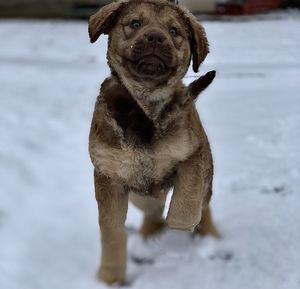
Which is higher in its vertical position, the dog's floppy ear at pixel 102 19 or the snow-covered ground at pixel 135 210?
the dog's floppy ear at pixel 102 19

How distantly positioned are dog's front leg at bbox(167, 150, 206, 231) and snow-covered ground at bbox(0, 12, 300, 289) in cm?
40

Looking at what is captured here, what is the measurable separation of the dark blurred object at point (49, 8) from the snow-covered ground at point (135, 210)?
5.75ft

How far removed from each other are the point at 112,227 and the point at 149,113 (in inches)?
19.7

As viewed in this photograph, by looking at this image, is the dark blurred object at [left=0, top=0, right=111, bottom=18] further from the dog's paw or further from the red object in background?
the dog's paw

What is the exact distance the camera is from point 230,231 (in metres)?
3.08

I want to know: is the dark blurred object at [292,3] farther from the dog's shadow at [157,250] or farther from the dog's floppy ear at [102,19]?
the dog's floppy ear at [102,19]

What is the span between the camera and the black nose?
6.80ft

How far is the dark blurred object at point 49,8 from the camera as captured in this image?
777 cm

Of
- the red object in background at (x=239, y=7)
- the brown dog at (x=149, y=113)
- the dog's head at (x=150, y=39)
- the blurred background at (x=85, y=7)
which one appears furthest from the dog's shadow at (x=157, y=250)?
the red object in background at (x=239, y=7)

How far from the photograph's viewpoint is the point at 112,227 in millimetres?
2496

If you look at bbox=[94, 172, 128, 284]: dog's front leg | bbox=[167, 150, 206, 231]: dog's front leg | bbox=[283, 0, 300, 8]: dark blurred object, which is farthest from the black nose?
bbox=[283, 0, 300, 8]: dark blurred object

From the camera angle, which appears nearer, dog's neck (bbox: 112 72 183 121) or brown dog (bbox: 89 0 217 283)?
brown dog (bbox: 89 0 217 283)

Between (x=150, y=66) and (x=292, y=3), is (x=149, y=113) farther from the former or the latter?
(x=292, y=3)

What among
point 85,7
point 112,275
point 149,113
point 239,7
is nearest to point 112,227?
point 112,275
